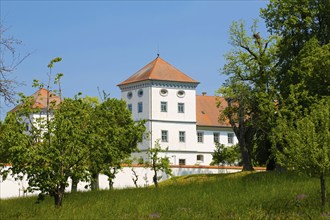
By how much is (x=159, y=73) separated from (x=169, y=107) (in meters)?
4.42

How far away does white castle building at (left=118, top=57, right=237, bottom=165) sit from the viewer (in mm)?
71812

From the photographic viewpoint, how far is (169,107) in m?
72.8

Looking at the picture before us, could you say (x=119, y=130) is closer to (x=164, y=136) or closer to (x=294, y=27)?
(x=294, y=27)

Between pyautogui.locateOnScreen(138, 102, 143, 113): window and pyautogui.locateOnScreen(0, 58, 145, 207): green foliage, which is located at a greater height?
pyautogui.locateOnScreen(138, 102, 143, 113): window

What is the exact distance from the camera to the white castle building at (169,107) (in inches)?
2827

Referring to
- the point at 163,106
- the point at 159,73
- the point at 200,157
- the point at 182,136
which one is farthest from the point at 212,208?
the point at 200,157

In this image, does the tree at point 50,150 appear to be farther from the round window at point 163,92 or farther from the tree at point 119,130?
the round window at point 163,92

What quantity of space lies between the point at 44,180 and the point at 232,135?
206 feet

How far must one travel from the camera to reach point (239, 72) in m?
43.7

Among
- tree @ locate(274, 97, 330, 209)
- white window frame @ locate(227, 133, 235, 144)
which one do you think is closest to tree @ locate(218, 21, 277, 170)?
tree @ locate(274, 97, 330, 209)

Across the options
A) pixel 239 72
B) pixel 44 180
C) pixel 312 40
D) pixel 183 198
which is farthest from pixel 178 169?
pixel 44 180

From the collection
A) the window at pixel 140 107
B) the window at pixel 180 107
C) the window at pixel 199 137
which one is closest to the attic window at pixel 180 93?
the window at pixel 180 107

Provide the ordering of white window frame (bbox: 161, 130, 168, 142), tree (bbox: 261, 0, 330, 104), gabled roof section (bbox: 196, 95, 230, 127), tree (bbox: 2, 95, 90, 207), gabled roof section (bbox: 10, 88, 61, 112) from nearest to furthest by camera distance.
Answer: tree (bbox: 2, 95, 90, 207)
gabled roof section (bbox: 10, 88, 61, 112)
tree (bbox: 261, 0, 330, 104)
white window frame (bbox: 161, 130, 168, 142)
gabled roof section (bbox: 196, 95, 230, 127)

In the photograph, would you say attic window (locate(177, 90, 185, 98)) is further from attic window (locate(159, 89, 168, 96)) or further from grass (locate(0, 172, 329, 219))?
grass (locate(0, 172, 329, 219))
